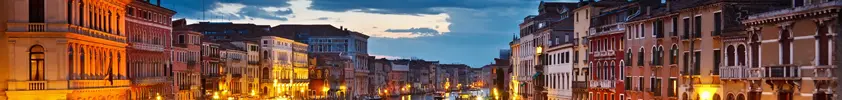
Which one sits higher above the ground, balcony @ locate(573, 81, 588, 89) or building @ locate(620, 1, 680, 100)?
building @ locate(620, 1, 680, 100)

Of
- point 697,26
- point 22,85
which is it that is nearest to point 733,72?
point 697,26

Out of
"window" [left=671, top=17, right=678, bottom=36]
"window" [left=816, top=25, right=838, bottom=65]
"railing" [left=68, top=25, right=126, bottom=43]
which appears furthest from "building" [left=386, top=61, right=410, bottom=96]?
"window" [left=816, top=25, right=838, bottom=65]

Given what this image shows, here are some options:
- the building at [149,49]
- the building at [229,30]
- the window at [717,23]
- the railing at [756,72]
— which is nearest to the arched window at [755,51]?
the railing at [756,72]

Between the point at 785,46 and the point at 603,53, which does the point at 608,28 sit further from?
the point at 785,46

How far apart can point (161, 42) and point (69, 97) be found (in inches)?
1002

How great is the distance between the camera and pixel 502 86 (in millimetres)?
108688

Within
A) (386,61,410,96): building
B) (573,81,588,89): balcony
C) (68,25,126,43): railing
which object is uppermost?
(68,25,126,43): railing

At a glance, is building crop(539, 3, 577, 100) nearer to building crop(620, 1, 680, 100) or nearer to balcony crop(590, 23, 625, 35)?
balcony crop(590, 23, 625, 35)

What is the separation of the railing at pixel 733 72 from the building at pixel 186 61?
35.0m

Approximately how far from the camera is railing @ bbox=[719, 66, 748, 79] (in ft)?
131

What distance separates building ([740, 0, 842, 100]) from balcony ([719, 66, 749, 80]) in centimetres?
31

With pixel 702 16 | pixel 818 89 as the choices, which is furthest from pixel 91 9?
pixel 818 89

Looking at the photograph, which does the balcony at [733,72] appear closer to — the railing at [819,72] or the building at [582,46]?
the railing at [819,72]

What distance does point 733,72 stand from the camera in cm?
4112
